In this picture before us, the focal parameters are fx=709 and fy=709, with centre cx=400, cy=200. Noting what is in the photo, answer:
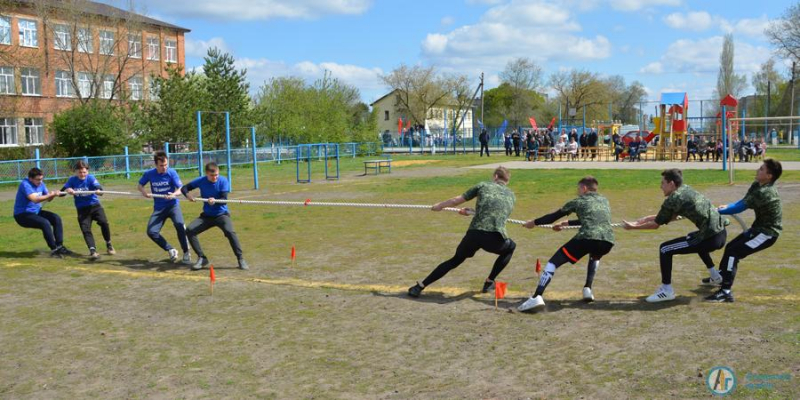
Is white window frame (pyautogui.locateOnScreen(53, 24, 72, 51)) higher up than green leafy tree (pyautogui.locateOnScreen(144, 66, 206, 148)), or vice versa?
white window frame (pyautogui.locateOnScreen(53, 24, 72, 51))

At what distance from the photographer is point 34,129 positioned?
52344mm

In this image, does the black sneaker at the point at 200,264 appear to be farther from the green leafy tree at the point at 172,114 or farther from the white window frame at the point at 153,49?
the white window frame at the point at 153,49

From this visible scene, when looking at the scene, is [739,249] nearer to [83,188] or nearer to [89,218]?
[89,218]

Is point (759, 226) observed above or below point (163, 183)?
below

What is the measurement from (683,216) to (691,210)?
158mm

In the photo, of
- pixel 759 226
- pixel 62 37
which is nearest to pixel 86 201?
pixel 759 226

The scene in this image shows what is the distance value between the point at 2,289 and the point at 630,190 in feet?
57.9

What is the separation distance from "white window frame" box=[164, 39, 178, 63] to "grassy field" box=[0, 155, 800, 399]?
52.7m

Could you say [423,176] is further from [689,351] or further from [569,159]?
[689,351]

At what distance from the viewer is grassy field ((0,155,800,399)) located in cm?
583

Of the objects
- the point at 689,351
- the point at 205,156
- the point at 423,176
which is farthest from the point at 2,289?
the point at 205,156

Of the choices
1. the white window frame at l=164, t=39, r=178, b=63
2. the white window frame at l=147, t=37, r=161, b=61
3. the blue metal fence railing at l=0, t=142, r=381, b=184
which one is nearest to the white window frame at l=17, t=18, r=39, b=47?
the white window frame at l=147, t=37, r=161, b=61

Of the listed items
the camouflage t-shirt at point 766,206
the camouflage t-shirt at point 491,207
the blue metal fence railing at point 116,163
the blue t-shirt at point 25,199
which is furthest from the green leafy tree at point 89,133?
the camouflage t-shirt at point 766,206

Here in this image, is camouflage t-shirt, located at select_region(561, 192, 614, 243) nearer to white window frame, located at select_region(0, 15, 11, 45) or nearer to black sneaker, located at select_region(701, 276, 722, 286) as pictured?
black sneaker, located at select_region(701, 276, 722, 286)
